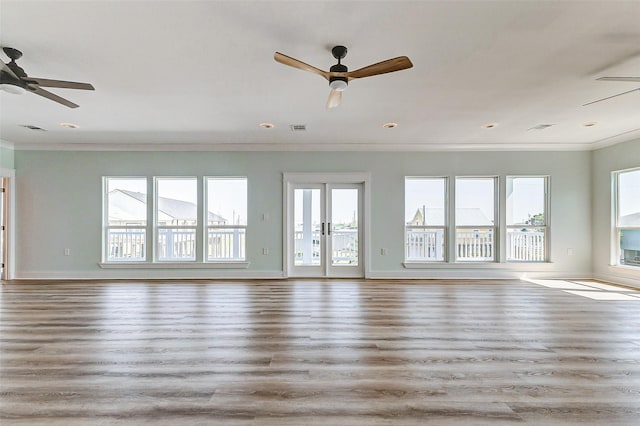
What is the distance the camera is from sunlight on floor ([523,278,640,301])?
4.62m

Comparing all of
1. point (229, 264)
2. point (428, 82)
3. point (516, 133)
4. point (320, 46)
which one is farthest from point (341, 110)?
point (229, 264)

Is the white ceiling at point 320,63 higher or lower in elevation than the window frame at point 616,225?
higher

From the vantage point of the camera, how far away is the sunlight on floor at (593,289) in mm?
4625

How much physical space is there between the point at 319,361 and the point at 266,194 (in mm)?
4198

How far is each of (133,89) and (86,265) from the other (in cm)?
438

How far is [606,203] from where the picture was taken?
19.2 ft

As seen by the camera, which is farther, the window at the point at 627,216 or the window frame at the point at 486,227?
the window frame at the point at 486,227

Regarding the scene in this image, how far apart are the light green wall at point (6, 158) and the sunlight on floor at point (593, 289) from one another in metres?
10.1

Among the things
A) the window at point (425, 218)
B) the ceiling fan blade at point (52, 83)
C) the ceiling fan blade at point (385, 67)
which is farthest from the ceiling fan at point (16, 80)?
the window at point (425, 218)

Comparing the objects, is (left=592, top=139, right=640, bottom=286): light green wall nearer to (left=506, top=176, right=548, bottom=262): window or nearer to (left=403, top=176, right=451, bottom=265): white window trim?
(left=506, top=176, right=548, bottom=262): window

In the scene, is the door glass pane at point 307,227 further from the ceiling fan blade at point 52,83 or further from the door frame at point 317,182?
the ceiling fan blade at point 52,83

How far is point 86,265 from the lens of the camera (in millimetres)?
6121

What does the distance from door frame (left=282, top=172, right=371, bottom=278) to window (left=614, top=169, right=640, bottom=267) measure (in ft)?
14.8

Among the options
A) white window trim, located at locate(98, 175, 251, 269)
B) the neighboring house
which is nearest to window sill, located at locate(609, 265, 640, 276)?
white window trim, located at locate(98, 175, 251, 269)
